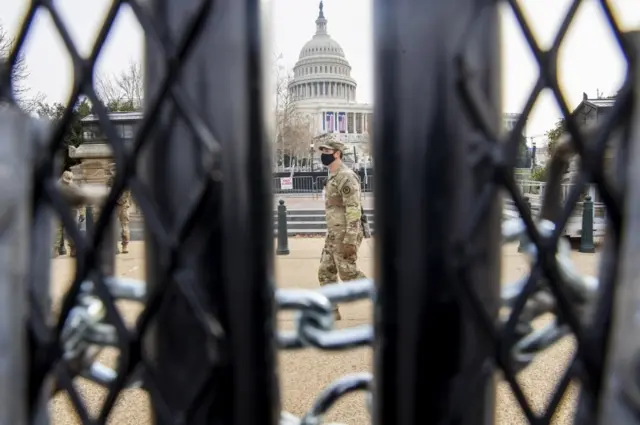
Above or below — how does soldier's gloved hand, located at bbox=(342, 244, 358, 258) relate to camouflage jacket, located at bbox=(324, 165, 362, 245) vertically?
below

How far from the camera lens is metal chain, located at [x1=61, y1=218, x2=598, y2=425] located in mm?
641

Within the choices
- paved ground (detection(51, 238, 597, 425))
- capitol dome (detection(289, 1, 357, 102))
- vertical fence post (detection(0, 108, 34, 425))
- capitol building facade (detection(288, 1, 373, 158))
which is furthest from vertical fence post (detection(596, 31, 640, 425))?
capitol building facade (detection(288, 1, 373, 158))

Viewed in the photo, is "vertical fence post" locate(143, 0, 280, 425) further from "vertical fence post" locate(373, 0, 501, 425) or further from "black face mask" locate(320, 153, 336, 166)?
"black face mask" locate(320, 153, 336, 166)

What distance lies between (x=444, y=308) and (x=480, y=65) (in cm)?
29

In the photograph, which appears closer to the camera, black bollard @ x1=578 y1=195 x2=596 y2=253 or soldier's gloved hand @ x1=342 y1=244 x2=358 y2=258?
soldier's gloved hand @ x1=342 y1=244 x2=358 y2=258

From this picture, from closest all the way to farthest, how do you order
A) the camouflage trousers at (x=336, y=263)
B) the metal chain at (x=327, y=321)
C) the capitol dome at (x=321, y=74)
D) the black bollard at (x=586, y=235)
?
the metal chain at (x=327, y=321) < the camouflage trousers at (x=336, y=263) < the black bollard at (x=586, y=235) < the capitol dome at (x=321, y=74)

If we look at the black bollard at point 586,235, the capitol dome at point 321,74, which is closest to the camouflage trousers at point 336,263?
the black bollard at point 586,235

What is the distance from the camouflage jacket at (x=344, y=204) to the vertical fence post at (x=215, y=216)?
13.1 ft

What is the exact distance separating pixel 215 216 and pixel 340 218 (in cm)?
418

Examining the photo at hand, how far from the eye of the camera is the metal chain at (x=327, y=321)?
2.10 ft

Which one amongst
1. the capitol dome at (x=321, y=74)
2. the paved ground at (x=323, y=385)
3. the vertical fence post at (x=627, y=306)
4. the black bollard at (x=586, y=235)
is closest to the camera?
the vertical fence post at (x=627, y=306)

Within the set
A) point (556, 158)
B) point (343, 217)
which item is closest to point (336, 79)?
point (343, 217)

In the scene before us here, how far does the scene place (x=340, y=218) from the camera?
4770 millimetres

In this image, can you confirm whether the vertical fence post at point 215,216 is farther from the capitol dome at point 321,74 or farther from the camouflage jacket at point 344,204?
the capitol dome at point 321,74
